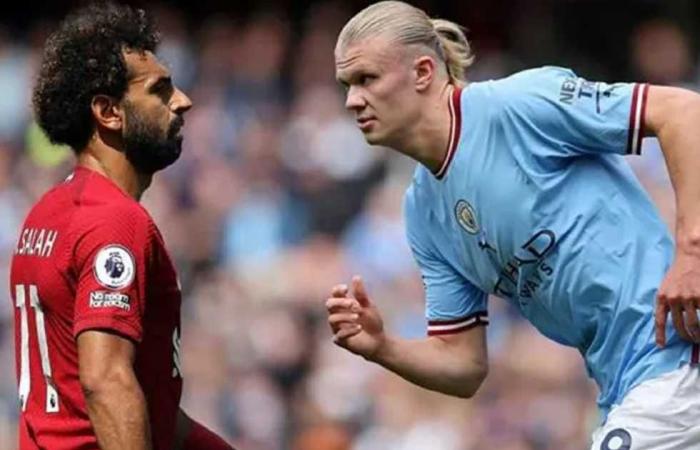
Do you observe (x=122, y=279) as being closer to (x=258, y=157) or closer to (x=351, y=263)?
(x=351, y=263)

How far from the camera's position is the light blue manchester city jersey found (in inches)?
237

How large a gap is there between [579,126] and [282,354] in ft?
19.9

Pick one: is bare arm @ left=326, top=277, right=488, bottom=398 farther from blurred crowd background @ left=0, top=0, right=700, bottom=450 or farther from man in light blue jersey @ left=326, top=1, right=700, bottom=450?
blurred crowd background @ left=0, top=0, right=700, bottom=450

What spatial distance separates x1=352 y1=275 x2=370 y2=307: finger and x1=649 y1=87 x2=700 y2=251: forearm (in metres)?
1.07

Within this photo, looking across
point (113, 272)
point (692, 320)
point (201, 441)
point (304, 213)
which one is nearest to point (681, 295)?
point (692, 320)

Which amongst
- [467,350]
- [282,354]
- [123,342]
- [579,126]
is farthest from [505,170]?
[282,354]

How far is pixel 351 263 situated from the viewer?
39.4 ft

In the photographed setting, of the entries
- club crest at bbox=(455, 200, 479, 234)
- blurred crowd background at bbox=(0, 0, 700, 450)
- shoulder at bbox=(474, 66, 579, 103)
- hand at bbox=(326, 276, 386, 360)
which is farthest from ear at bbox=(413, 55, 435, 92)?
blurred crowd background at bbox=(0, 0, 700, 450)

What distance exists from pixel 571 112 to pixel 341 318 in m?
1.03

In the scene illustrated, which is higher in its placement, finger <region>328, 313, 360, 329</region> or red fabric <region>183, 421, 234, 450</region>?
finger <region>328, 313, 360, 329</region>

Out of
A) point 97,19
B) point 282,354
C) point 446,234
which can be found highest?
point 97,19

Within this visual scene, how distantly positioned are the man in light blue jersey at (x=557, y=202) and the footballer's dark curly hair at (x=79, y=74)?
699 mm

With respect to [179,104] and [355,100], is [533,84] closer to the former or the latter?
[355,100]

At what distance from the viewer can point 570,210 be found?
6109 millimetres
